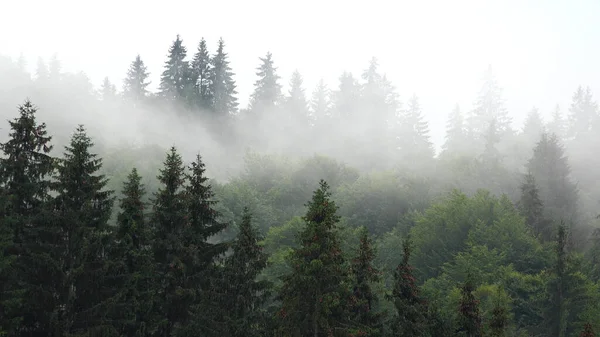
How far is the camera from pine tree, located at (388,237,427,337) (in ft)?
76.9

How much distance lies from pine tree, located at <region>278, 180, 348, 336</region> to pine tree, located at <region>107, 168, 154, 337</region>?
5768 millimetres

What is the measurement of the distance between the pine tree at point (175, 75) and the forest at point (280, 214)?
0.32 m

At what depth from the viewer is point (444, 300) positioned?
125 feet

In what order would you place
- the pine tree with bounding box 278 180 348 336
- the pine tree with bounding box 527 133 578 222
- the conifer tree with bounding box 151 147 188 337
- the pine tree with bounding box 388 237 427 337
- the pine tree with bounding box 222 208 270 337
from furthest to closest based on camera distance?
1. the pine tree with bounding box 527 133 578 222
2. the pine tree with bounding box 388 237 427 337
3. the conifer tree with bounding box 151 147 188 337
4. the pine tree with bounding box 222 208 270 337
5. the pine tree with bounding box 278 180 348 336

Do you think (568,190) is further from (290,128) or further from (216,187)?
(290,128)

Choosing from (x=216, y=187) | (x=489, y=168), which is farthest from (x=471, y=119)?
(x=216, y=187)

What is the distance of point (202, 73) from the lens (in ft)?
316

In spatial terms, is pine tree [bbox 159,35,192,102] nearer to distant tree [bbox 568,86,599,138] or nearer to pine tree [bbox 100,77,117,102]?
pine tree [bbox 100,77,117,102]

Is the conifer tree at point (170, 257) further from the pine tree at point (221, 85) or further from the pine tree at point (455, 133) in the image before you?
the pine tree at point (455, 133)

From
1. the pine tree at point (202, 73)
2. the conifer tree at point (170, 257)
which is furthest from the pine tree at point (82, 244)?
the pine tree at point (202, 73)

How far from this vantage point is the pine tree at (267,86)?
103 meters

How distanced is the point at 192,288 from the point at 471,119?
103m

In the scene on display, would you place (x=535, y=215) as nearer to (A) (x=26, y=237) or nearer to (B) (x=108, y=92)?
(A) (x=26, y=237)

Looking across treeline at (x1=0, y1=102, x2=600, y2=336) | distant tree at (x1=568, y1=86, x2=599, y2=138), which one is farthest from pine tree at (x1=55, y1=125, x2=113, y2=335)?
distant tree at (x1=568, y1=86, x2=599, y2=138)
